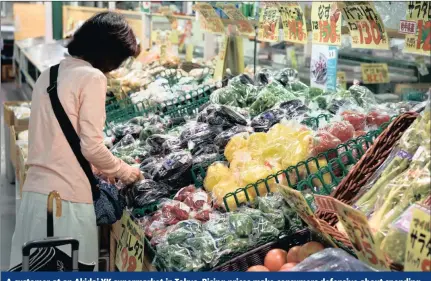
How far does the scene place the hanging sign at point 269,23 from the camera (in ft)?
11.8

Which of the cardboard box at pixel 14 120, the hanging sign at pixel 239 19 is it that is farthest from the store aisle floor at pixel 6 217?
the hanging sign at pixel 239 19

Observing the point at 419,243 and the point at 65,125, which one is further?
the point at 65,125

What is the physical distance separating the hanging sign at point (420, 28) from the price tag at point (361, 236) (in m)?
0.94

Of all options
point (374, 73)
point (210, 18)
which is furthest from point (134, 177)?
point (374, 73)

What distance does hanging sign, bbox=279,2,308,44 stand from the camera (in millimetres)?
3225

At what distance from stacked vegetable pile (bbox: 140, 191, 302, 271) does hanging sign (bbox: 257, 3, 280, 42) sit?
159 cm

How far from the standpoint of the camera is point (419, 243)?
1.38 meters

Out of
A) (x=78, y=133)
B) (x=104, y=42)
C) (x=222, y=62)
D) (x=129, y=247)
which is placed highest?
(x=104, y=42)

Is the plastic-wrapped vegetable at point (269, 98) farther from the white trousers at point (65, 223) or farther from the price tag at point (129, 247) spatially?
the white trousers at point (65, 223)

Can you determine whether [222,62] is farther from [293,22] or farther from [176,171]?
[176,171]

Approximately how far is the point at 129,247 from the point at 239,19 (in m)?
2.18

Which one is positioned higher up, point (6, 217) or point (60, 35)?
point (60, 35)

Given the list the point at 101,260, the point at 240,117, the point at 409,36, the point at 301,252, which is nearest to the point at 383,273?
the point at 301,252

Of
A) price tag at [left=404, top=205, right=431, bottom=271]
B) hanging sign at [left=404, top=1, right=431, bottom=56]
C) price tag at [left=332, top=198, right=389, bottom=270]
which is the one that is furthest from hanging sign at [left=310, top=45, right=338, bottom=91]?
price tag at [left=404, top=205, right=431, bottom=271]
